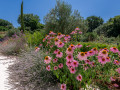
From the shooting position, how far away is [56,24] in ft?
29.6

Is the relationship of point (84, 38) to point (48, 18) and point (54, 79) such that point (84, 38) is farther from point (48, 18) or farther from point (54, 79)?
point (54, 79)

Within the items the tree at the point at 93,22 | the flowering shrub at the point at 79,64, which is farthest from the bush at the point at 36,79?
the tree at the point at 93,22

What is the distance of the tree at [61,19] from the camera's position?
30.0ft

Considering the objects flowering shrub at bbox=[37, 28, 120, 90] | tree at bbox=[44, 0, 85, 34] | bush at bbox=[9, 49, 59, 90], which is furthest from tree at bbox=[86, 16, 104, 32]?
flowering shrub at bbox=[37, 28, 120, 90]

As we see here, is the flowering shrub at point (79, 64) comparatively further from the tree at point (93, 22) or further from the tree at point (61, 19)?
the tree at point (93, 22)

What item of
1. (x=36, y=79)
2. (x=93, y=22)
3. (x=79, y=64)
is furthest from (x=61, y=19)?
(x=93, y=22)

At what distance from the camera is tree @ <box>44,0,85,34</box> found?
913cm

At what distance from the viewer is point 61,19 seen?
9.27m

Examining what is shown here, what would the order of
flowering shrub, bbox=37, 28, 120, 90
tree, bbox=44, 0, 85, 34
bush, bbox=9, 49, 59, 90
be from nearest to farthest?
flowering shrub, bbox=37, 28, 120, 90 → bush, bbox=9, 49, 59, 90 → tree, bbox=44, 0, 85, 34

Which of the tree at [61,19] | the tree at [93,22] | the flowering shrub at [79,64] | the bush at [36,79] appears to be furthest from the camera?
the tree at [93,22]

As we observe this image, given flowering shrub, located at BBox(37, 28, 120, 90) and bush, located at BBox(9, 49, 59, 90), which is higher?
flowering shrub, located at BBox(37, 28, 120, 90)

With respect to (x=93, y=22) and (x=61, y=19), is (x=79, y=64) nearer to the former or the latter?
(x=61, y=19)

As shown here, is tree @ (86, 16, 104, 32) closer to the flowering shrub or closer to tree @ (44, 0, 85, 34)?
tree @ (44, 0, 85, 34)

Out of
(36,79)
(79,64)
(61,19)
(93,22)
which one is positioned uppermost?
(93,22)
